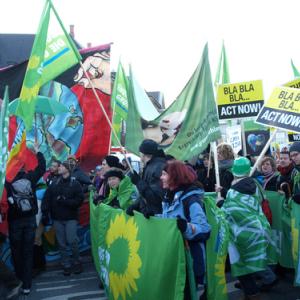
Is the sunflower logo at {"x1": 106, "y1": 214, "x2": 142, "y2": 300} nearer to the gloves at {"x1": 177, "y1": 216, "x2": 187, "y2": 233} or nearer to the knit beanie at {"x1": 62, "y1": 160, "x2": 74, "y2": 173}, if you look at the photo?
the gloves at {"x1": 177, "y1": 216, "x2": 187, "y2": 233}

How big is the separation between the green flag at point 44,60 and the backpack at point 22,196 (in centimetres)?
74

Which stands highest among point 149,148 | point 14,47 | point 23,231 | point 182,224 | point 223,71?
point 14,47

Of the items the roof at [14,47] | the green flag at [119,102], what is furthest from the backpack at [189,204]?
the roof at [14,47]

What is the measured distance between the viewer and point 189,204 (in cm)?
405

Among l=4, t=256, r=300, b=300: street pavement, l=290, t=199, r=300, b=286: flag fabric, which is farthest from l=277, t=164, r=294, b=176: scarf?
l=4, t=256, r=300, b=300: street pavement

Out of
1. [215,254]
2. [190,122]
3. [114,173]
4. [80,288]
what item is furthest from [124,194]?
[80,288]

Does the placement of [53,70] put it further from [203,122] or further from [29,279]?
[29,279]

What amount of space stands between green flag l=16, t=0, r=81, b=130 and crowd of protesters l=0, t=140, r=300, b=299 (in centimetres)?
82

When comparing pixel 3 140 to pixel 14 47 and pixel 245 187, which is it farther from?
pixel 14 47

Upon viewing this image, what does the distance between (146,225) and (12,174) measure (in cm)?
209

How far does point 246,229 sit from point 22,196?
265cm

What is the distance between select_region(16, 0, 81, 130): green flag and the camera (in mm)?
5742

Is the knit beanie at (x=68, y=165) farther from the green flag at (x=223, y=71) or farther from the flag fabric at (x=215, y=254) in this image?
the green flag at (x=223, y=71)

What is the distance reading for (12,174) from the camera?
18.5 ft
